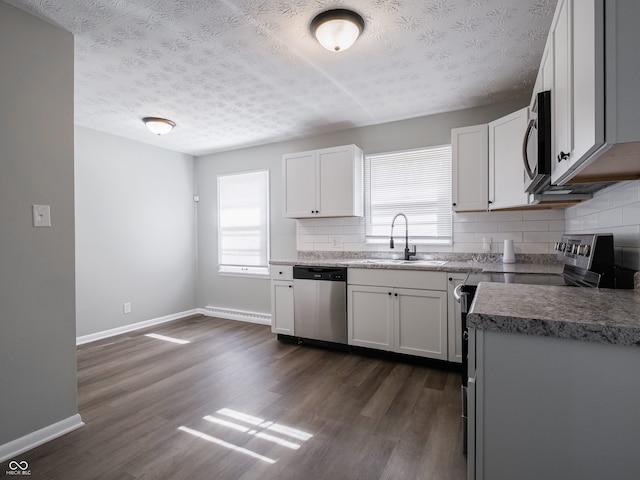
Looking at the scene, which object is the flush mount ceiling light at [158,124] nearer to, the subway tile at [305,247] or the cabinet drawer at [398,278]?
the subway tile at [305,247]

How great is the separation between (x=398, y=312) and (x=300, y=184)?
5.96ft

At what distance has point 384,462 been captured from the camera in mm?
1739

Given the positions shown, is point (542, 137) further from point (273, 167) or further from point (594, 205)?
point (273, 167)

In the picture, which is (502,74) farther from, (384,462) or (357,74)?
(384,462)

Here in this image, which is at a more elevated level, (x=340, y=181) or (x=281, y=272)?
(x=340, y=181)

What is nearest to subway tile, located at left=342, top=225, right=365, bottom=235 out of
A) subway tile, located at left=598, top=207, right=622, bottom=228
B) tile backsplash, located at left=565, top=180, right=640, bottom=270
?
tile backsplash, located at left=565, top=180, right=640, bottom=270

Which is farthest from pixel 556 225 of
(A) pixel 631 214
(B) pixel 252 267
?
(B) pixel 252 267

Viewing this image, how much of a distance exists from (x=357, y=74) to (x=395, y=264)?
5.43 ft

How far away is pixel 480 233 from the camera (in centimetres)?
332

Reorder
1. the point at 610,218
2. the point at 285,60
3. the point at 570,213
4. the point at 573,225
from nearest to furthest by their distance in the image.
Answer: the point at 610,218 < the point at 285,60 < the point at 573,225 < the point at 570,213

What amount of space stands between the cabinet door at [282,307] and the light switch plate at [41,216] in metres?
2.19

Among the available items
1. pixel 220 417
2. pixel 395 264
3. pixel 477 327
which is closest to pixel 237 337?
pixel 220 417

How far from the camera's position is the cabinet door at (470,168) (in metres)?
3.00

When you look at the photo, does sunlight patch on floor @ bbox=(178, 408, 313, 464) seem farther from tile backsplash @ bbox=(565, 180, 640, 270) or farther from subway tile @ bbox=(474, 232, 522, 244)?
subway tile @ bbox=(474, 232, 522, 244)
